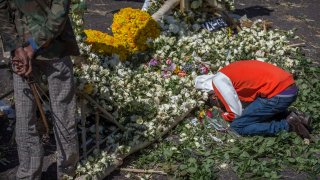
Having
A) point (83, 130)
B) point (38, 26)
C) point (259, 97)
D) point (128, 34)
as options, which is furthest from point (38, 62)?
point (128, 34)

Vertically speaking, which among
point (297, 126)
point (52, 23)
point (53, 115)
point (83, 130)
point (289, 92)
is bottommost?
point (297, 126)

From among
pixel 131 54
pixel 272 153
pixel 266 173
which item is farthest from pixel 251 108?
pixel 131 54

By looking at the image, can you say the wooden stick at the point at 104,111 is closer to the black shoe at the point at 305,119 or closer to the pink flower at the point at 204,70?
the pink flower at the point at 204,70

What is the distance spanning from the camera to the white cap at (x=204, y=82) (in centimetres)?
668

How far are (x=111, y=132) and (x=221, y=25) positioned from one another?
3659 millimetres

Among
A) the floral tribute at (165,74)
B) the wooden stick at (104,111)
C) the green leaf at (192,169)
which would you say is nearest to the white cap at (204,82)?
the floral tribute at (165,74)

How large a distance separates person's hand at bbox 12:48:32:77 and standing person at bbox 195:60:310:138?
2.75 m

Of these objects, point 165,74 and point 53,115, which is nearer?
point 53,115

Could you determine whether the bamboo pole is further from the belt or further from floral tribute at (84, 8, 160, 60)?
floral tribute at (84, 8, 160, 60)

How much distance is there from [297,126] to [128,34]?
268 cm

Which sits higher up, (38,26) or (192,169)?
(38,26)

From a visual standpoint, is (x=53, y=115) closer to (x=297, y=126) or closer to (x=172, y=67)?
(x=297, y=126)

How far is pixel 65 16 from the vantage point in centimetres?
412

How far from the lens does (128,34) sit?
7531 mm
